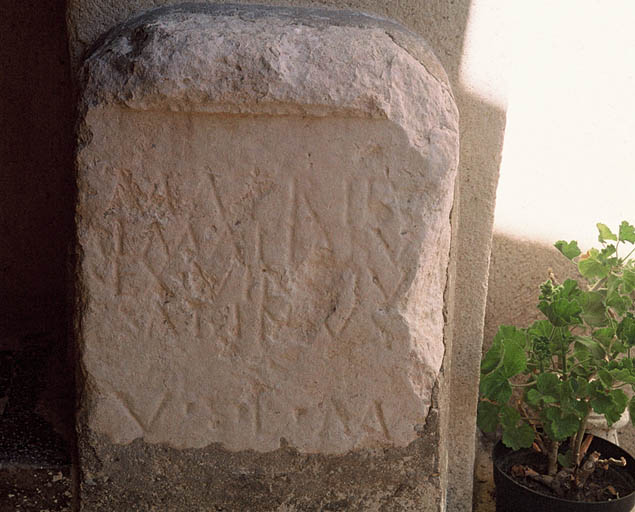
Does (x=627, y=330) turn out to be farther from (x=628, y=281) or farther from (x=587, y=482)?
(x=587, y=482)

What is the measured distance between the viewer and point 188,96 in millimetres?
1324

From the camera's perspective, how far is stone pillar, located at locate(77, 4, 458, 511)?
4.42 ft

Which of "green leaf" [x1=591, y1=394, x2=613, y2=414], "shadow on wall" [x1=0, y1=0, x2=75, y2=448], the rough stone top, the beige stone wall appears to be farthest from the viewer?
"shadow on wall" [x1=0, y1=0, x2=75, y2=448]

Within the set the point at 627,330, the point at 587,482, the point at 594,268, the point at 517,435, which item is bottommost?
the point at 587,482

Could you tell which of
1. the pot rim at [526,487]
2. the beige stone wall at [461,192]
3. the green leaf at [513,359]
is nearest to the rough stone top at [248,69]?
the beige stone wall at [461,192]

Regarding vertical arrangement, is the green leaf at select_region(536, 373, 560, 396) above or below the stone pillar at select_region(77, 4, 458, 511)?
below

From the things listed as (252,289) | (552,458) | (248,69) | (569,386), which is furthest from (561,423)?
(248,69)

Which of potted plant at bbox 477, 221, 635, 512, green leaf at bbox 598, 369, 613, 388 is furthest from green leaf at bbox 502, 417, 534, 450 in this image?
green leaf at bbox 598, 369, 613, 388

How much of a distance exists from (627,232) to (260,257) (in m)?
0.93

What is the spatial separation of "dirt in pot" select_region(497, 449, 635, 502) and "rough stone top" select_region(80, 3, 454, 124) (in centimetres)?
107

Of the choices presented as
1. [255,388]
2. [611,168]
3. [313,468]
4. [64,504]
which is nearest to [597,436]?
[611,168]

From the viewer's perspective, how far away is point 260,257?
1404mm

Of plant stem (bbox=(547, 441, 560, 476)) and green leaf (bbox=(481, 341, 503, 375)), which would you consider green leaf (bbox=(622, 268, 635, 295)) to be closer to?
green leaf (bbox=(481, 341, 503, 375))

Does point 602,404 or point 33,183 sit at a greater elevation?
point 33,183
